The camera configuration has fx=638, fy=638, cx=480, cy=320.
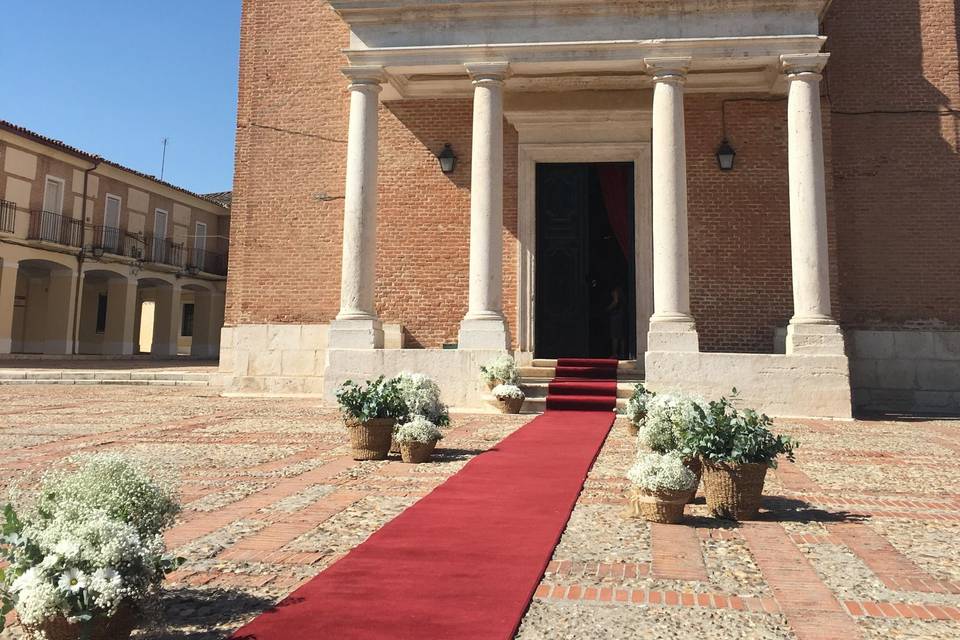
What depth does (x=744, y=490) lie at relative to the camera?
13.0ft

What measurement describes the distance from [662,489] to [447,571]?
5.06ft

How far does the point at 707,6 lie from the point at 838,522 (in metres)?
8.66

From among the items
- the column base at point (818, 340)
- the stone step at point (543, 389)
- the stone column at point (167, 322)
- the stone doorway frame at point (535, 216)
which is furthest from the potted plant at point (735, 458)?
the stone column at point (167, 322)

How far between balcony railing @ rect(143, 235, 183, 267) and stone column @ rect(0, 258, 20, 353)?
227 inches

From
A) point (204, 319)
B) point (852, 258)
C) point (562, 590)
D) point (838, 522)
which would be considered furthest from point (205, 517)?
point (204, 319)

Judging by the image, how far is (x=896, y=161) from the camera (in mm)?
11453

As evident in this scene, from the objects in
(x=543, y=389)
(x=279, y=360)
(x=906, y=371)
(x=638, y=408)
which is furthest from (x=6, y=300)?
(x=906, y=371)

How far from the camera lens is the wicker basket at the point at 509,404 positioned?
9258 mm

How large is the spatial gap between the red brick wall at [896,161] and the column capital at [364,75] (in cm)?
817

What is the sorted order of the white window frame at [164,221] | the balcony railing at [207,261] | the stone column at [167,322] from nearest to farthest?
the white window frame at [164,221] → the stone column at [167,322] → the balcony railing at [207,261]

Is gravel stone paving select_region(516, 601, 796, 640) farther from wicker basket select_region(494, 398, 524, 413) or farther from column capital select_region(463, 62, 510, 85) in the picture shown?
column capital select_region(463, 62, 510, 85)

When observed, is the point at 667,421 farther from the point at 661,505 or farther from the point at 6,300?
the point at 6,300

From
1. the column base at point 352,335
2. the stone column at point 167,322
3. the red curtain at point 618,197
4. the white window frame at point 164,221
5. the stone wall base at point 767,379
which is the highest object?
the white window frame at point 164,221

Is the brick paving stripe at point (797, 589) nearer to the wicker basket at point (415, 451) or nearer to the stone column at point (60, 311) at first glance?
the wicker basket at point (415, 451)
